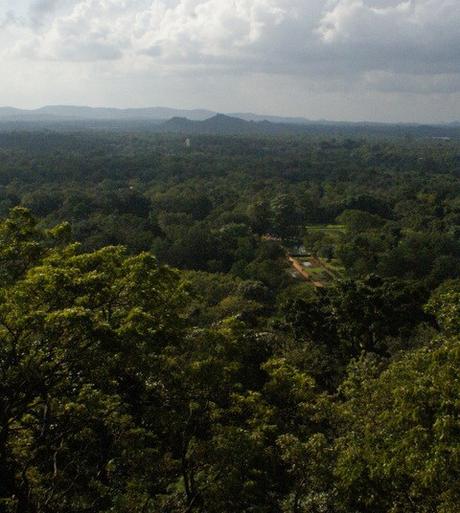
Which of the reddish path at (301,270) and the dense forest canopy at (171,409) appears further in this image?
the reddish path at (301,270)

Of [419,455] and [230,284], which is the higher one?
[419,455]

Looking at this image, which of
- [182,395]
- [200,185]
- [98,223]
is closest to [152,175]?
[200,185]

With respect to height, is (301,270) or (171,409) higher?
(171,409)

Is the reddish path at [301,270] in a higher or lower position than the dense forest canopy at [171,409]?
lower

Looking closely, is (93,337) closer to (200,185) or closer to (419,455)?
(419,455)

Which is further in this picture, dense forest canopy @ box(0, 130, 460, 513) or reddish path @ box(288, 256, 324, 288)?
reddish path @ box(288, 256, 324, 288)

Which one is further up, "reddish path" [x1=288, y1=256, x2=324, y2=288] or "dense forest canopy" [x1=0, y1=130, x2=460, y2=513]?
"dense forest canopy" [x1=0, y1=130, x2=460, y2=513]

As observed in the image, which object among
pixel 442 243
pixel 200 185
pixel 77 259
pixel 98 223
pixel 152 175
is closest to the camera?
pixel 77 259

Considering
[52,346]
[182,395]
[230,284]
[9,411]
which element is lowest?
[230,284]

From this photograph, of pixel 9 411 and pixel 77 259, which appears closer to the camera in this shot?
pixel 9 411

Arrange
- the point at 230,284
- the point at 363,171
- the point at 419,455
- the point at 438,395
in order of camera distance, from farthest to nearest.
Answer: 1. the point at 363,171
2. the point at 230,284
3. the point at 438,395
4. the point at 419,455

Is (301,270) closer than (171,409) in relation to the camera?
No
